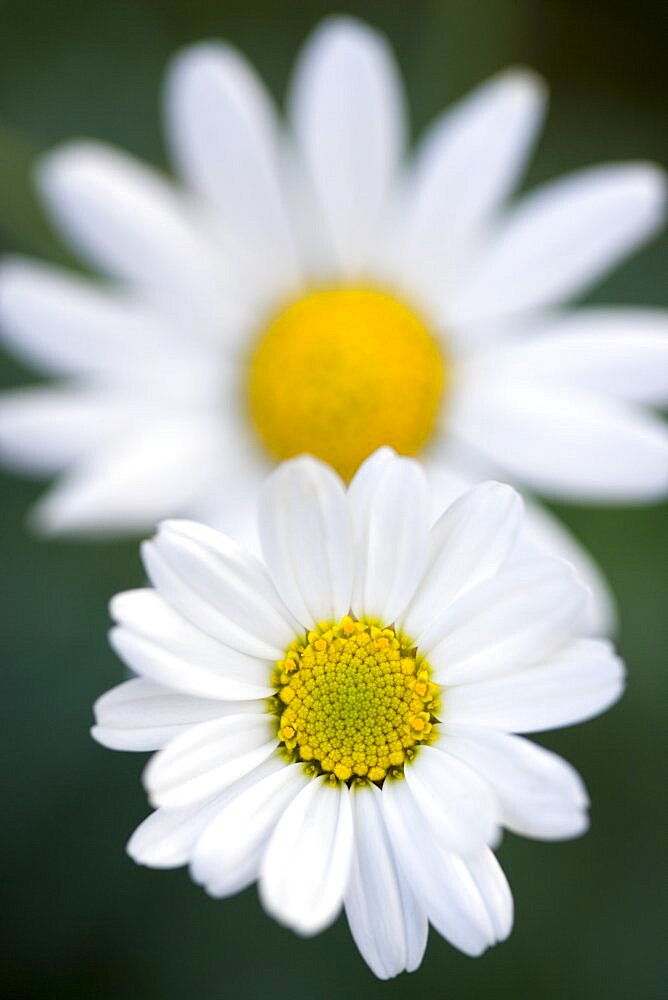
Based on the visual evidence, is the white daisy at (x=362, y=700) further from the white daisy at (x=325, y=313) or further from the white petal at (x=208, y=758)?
the white daisy at (x=325, y=313)

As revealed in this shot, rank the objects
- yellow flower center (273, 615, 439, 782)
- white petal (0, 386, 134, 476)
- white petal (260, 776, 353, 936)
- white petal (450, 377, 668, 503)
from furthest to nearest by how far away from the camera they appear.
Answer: white petal (0, 386, 134, 476), white petal (450, 377, 668, 503), yellow flower center (273, 615, 439, 782), white petal (260, 776, 353, 936)

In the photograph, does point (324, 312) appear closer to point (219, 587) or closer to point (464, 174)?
point (464, 174)

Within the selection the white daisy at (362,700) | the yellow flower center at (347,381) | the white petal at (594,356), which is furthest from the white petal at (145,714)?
the white petal at (594,356)

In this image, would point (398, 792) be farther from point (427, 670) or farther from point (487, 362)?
point (487, 362)

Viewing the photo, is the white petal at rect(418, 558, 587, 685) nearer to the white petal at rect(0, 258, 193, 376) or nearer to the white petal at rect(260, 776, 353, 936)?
the white petal at rect(260, 776, 353, 936)

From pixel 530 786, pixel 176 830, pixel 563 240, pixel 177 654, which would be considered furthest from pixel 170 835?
pixel 563 240

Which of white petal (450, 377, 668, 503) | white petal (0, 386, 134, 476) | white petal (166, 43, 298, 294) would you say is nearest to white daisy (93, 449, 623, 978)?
white petal (450, 377, 668, 503)
